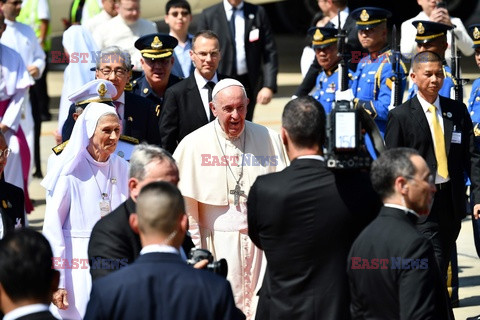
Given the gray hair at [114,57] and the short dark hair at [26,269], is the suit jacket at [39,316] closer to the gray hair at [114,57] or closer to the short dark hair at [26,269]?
the short dark hair at [26,269]

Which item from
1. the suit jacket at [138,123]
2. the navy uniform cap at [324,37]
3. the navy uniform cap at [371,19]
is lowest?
the suit jacket at [138,123]

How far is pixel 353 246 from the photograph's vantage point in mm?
4879

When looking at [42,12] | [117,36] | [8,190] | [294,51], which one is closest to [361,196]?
[8,190]

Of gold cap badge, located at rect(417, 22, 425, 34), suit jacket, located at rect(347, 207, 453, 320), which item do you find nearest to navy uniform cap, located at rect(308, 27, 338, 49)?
gold cap badge, located at rect(417, 22, 425, 34)

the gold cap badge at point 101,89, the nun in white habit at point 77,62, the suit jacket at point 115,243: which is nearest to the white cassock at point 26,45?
the nun in white habit at point 77,62

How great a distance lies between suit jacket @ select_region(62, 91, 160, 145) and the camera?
7805mm

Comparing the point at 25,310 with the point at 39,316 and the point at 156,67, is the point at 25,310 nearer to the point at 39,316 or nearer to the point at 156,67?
the point at 39,316

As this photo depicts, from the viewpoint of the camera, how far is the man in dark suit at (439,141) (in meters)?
7.20

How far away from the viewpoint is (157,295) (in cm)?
405

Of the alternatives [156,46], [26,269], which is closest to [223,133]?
[156,46]

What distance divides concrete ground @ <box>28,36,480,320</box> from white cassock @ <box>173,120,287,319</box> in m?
1.78

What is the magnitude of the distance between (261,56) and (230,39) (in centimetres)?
36

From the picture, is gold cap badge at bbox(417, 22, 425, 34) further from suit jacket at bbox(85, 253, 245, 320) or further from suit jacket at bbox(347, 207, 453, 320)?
suit jacket at bbox(85, 253, 245, 320)

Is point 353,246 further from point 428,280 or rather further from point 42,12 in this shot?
point 42,12
